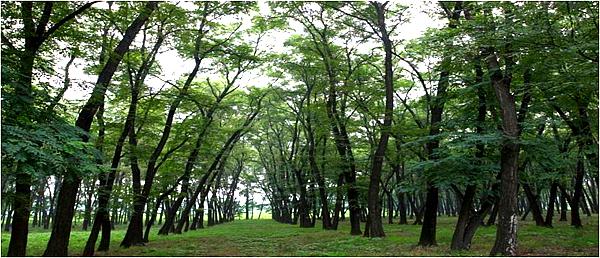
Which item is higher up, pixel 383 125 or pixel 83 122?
pixel 383 125

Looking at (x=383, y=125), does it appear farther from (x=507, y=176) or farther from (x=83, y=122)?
(x=83, y=122)

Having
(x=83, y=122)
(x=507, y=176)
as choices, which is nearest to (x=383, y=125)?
(x=507, y=176)

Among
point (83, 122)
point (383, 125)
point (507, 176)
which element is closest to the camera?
point (83, 122)

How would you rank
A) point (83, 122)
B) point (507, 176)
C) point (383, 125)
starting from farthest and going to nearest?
point (383, 125)
point (507, 176)
point (83, 122)

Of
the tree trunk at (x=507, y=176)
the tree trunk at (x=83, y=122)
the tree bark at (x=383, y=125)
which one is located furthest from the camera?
the tree bark at (x=383, y=125)

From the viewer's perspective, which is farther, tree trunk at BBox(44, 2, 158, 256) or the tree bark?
the tree bark

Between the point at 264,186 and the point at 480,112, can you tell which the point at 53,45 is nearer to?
the point at 480,112

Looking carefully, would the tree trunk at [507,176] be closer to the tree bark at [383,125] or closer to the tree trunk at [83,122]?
the tree bark at [383,125]

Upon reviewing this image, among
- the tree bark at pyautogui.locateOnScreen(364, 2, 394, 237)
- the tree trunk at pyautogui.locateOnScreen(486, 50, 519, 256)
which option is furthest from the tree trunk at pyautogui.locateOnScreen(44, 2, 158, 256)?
the tree trunk at pyautogui.locateOnScreen(486, 50, 519, 256)

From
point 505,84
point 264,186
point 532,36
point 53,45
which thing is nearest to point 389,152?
point 505,84

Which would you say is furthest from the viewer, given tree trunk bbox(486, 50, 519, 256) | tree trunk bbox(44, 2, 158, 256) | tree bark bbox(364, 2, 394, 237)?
tree bark bbox(364, 2, 394, 237)

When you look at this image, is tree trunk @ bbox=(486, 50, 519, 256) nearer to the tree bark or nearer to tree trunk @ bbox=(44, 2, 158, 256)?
the tree bark

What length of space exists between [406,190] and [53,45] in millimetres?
9291

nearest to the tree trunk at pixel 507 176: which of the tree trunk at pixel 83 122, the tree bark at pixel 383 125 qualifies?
the tree bark at pixel 383 125
